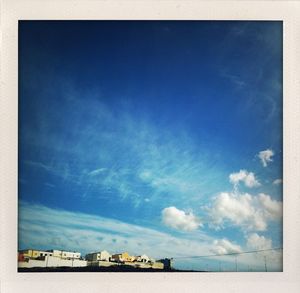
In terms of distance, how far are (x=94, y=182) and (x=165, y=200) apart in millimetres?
276

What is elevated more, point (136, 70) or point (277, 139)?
point (136, 70)

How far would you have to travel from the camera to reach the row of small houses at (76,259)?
1.69 meters

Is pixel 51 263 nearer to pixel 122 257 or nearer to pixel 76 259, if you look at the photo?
pixel 76 259

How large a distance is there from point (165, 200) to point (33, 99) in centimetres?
63

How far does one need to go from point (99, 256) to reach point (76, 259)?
3.4 inches

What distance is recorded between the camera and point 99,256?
170cm

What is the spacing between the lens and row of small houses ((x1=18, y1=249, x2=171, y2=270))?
66.5 inches

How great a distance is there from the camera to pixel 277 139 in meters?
1.71

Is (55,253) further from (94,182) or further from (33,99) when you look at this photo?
(33,99)

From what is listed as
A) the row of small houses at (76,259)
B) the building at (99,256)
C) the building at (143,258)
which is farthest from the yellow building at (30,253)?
the building at (143,258)

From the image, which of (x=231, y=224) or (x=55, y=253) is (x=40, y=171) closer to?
(x=55, y=253)

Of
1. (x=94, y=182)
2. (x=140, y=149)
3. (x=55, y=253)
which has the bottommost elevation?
(x=55, y=253)
